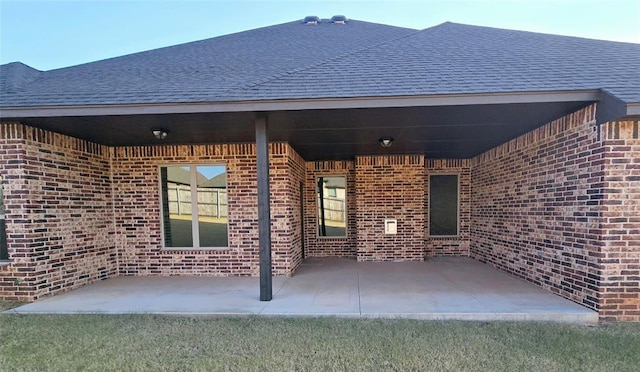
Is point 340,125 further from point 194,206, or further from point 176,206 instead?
point 176,206

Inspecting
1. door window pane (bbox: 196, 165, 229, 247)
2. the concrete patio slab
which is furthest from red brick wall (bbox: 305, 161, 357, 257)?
door window pane (bbox: 196, 165, 229, 247)

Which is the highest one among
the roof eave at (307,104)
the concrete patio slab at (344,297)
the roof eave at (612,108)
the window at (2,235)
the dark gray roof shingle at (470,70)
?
the dark gray roof shingle at (470,70)

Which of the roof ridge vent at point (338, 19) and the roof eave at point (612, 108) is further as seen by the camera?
the roof ridge vent at point (338, 19)

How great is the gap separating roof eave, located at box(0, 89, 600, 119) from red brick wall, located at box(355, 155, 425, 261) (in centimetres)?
386

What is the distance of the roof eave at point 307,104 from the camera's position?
362 cm

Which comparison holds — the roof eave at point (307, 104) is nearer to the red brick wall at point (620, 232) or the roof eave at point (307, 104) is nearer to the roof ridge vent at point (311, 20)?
the red brick wall at point (620, 232)

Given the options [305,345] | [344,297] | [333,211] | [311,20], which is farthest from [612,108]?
[311,20]

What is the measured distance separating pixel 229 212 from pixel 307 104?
127 inches

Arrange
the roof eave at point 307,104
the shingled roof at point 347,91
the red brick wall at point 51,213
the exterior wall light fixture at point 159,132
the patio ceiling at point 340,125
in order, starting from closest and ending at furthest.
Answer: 1. the roof eave at point 307,104
2. the shingled roof at point 347,91
3. the patio ceiling at point 340,125
4. the red brick wall at point 51,213
5. the exterior wall light fixture at point 159,132

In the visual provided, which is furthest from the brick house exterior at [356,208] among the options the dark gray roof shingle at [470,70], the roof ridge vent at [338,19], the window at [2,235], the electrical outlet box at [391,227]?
the roof ridge vent at [338,19]

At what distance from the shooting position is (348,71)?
4.53 metres

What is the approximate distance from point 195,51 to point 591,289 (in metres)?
8.18

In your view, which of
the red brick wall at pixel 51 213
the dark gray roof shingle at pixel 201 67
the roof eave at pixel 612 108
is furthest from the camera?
the red brick wall at pixel 51 213

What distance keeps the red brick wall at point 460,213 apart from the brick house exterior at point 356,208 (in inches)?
1.1
